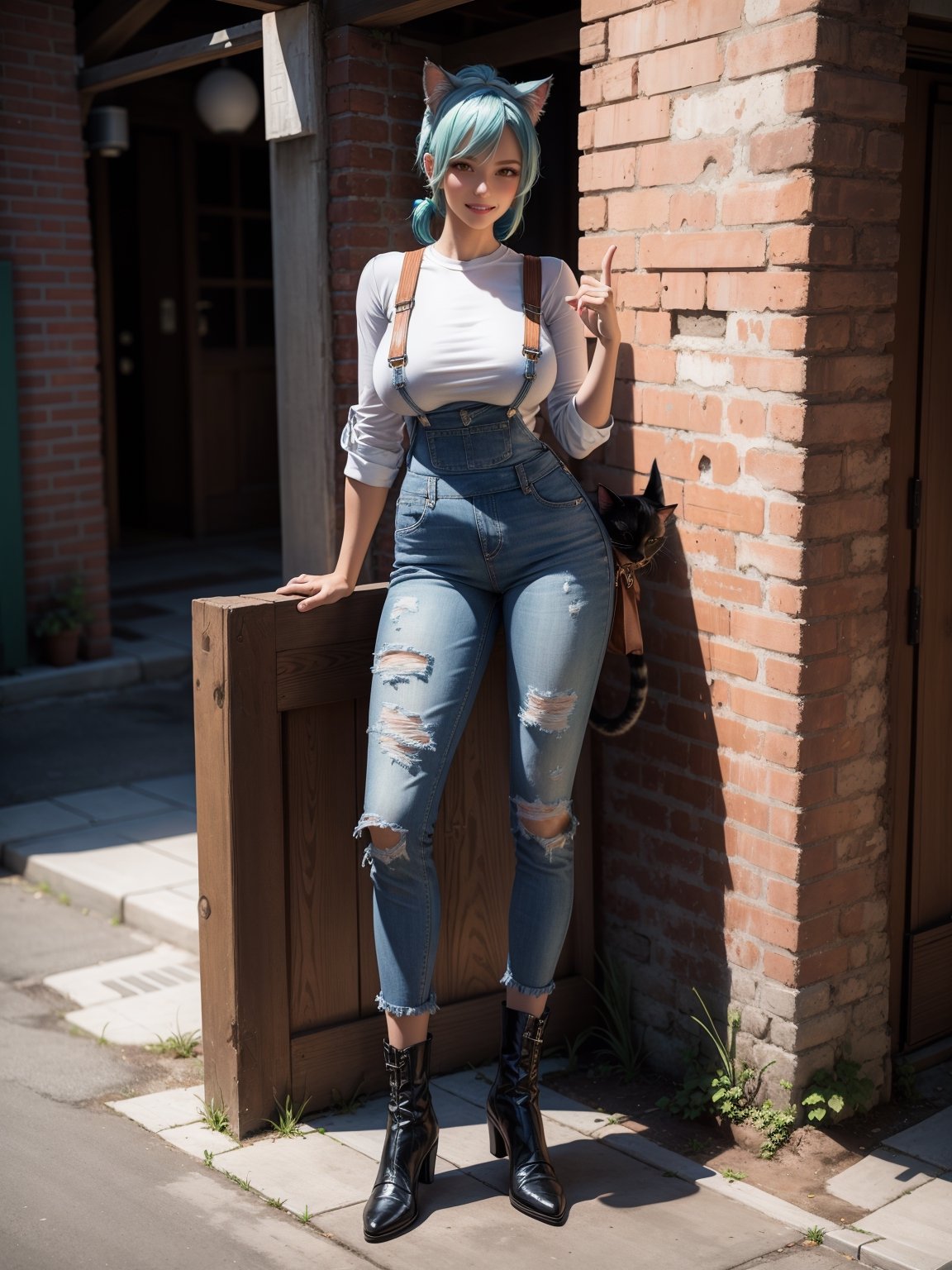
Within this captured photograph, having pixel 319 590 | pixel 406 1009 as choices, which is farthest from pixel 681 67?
pixel 406 1009

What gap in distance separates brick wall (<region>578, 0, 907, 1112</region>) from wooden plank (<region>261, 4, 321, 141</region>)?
1.31 meters

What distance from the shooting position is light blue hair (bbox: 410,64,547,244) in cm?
285

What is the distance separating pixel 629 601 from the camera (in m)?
3.20

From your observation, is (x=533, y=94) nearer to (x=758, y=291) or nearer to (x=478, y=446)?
(x=758, y=291)

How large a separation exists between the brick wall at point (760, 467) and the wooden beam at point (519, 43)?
1.21 metres

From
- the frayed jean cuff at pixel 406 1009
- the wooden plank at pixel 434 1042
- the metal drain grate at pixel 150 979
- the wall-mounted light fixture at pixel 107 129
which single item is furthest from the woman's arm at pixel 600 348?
the wall-mounted light fixture at pixel 107 129

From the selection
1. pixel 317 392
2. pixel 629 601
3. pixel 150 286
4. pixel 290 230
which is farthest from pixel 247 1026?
pixel 150 286

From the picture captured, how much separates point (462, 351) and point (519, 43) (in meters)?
2.20

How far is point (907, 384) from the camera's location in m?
3.38

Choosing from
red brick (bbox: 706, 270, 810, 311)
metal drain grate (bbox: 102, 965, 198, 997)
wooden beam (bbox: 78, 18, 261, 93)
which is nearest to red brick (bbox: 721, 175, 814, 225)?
red brick (bbox: 706, 270, 810, 311)

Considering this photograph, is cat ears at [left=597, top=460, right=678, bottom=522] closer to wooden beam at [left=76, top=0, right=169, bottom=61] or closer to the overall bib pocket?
the overall bib pocket

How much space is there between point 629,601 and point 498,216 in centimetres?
85

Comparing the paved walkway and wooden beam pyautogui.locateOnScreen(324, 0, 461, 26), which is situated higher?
wooden beam pyautogui.locateOnScreen(324, 0, 461, 26)

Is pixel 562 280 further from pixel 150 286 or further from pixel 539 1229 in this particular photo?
pixel 150 286
